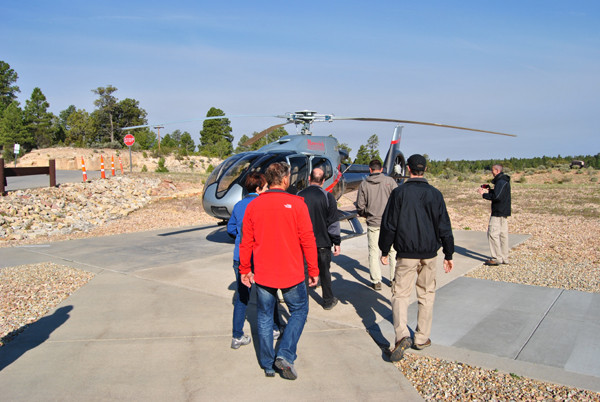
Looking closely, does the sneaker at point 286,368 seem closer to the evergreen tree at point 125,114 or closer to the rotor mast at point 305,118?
the rotor mast at point 305,118

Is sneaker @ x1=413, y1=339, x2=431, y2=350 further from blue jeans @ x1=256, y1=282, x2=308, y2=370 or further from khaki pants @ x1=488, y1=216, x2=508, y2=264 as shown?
khaki pants @ x1=488, y1=216, x2=508, y2=264

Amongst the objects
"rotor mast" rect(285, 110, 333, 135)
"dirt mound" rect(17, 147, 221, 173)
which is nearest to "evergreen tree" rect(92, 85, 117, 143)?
"dirt mound" rect(17, 147, 221, 173)

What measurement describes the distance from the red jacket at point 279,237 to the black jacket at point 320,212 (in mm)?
1729

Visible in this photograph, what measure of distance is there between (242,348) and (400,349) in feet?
5.13

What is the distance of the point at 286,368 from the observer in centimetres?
384

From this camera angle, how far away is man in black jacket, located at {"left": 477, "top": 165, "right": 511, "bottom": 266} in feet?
26.8

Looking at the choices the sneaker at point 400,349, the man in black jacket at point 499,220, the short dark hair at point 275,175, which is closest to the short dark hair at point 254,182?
the short dark hair at point 275,175

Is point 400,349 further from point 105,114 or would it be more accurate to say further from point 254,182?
point 105,114

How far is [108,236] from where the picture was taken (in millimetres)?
11078

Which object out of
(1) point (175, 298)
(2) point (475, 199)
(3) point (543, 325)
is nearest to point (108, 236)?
(1) point (175, 298)

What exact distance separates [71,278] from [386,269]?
5.25m

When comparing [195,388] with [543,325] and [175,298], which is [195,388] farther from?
[543,325]

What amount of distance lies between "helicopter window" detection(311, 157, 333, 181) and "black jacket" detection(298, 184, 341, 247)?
12.7ft

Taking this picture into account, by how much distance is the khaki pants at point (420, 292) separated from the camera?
4.42 metres
